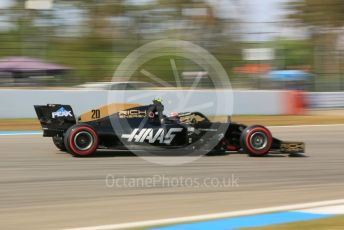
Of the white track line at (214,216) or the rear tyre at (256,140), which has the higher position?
the rear tyre at (256,140)

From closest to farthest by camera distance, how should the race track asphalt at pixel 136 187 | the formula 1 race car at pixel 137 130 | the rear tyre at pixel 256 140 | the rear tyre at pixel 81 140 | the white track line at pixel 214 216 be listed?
1. the white track line at pixel 214 216
2. the race track asphalt at pixel 136 187
3. the rear tyre at pixel 81 140
4. the formula 1 race car at pixel 137 130
5. the rear tyre at pixel 256 140

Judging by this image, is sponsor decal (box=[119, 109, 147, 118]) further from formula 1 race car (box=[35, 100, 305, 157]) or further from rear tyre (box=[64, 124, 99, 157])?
rear tyre (box=[64, 124, 99, 157])

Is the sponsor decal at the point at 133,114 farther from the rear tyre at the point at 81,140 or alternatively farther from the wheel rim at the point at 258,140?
the wheel rim at the point at 258,140

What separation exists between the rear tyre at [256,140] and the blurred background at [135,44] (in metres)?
9.81

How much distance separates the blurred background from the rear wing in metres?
8.52

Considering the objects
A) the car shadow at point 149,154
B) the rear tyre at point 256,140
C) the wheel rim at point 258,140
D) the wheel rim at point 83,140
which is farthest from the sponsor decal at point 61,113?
the wheel rim at point 258,140

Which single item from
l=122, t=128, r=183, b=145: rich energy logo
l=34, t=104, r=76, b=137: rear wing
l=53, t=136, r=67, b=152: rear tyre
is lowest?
l=53, t=136, r=67, b=152: rear tyre

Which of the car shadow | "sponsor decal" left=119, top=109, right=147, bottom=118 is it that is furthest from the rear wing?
"sponsor decal" left=119, top=109, right=147, bottom=118

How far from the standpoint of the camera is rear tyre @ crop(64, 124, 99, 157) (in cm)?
941

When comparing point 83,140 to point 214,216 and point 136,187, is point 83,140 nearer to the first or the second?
point 136,187

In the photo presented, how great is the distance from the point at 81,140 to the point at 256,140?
9.75ft

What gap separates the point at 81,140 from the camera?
9523 mm

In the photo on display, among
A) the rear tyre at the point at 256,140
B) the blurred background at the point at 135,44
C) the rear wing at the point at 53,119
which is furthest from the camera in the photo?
the blurred background at the point at 135,44

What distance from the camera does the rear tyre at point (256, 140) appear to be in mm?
9859
